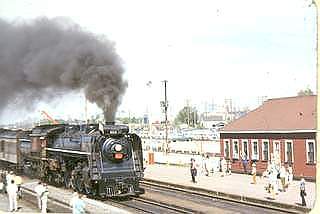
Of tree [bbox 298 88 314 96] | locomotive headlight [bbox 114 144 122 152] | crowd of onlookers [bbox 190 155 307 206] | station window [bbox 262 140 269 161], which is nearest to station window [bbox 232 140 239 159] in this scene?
crowd of onlookers [bbox 190 155 307 206]

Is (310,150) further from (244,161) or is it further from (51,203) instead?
(51,203)

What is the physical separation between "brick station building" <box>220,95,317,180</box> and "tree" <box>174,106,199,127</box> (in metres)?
0.47

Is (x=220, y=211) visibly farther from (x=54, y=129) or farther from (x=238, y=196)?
(x=54, y=129)

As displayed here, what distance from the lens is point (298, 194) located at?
6770 millimetres

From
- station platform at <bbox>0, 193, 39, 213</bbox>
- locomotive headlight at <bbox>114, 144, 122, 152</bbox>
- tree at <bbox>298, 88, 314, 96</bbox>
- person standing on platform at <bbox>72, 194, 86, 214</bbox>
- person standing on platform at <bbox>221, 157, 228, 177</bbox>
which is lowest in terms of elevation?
station platform at <bbox>0, 193, 39, 213</bbox>

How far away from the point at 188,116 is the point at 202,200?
6.66 feet

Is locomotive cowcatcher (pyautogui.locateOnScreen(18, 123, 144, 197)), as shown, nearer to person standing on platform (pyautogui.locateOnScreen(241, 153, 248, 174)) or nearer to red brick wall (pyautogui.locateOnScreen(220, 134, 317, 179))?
red brick wall (pyautogui.locateOnScreen(220, 134, 317, 179))

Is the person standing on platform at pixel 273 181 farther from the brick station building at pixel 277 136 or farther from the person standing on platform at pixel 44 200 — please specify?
the person standing on platform at pixel 44 200

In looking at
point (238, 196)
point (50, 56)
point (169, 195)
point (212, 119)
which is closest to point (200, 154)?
point (169, 195)

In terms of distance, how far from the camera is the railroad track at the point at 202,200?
7.12m

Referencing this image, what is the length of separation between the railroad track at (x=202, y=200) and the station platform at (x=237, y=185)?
120mm

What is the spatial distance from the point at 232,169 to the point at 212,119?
3.32 ft

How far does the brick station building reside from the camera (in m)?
6.08

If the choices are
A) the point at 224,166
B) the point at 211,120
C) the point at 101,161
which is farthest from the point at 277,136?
the point at 101,161
